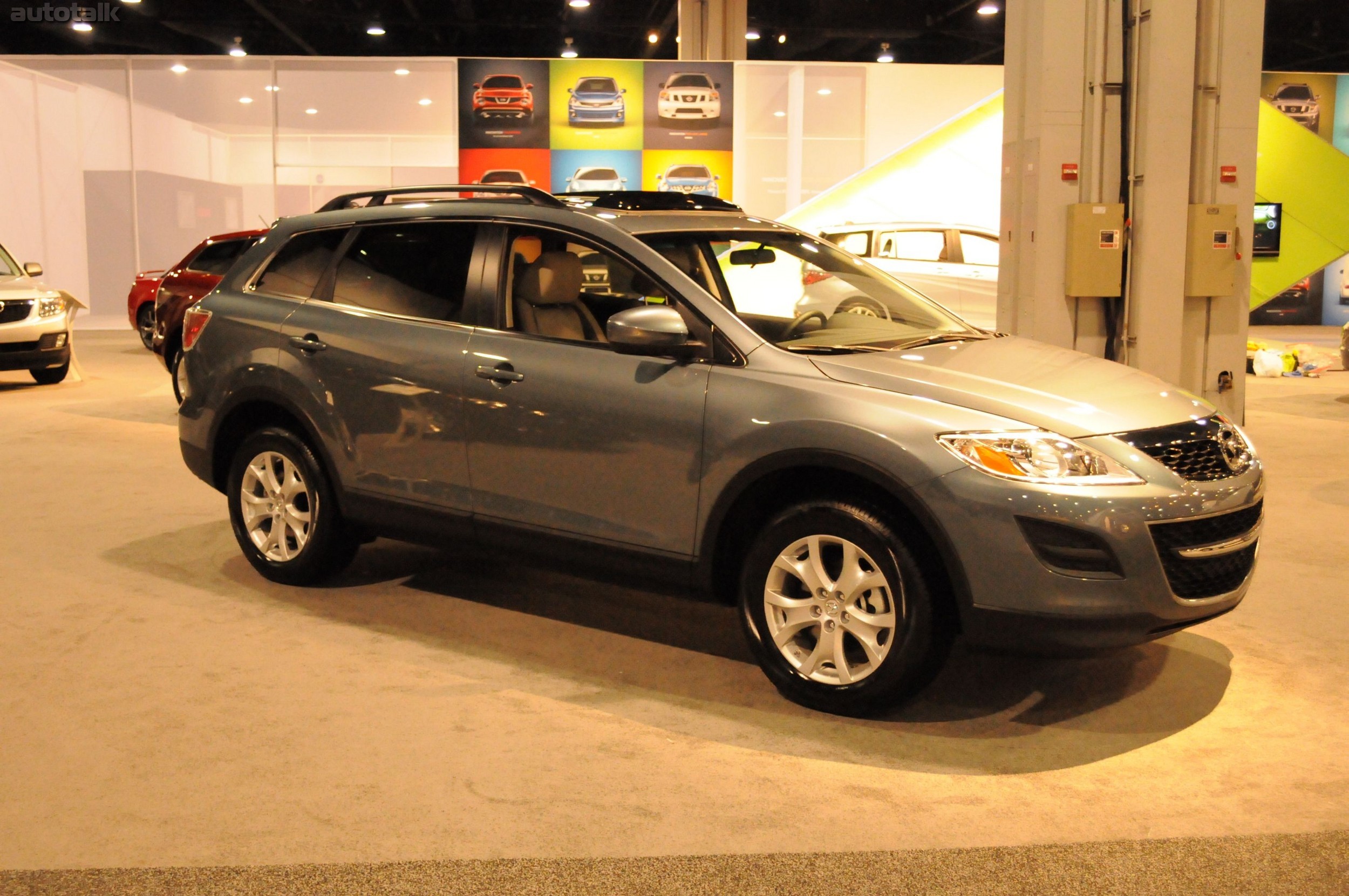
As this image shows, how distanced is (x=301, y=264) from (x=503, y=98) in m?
15.3

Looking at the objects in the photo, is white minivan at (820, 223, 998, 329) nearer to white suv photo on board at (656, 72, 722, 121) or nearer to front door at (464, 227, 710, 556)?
white suv photo on board at (656, 72, 722, 121)

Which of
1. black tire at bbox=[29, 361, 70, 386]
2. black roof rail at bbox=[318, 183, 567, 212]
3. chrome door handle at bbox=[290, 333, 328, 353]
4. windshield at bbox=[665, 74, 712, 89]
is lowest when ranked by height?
black tire at bbox=[29, 361, 70, 386]

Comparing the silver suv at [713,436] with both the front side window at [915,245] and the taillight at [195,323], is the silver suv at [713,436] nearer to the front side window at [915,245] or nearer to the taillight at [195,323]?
the taillight at [195,323]

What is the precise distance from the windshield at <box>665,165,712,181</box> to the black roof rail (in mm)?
14845

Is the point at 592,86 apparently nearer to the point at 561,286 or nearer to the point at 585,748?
the point at 561,286

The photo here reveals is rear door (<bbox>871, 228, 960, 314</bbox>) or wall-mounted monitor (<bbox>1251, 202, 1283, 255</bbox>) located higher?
wall-mounted monitor (<bbox>1251, 202, 1283, 255</bbox>)

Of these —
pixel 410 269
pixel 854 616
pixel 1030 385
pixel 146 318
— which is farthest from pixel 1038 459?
pixel 146 318

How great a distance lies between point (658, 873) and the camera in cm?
304

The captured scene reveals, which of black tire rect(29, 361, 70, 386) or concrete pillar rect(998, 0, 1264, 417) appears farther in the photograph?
black tire rect(29, 361, 70, 386)

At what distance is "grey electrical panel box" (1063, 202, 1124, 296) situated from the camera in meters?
9.19

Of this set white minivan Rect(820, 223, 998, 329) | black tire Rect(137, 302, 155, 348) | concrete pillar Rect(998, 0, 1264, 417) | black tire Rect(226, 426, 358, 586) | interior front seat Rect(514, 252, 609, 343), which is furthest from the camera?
black tire Rect(137, 302, 155, 348)

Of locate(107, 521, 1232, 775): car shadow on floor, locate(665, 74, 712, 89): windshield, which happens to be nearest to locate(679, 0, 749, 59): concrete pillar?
locate(665, 74, 712, 89): windshield

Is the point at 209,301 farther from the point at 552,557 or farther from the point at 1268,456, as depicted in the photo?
the point at 1268,456

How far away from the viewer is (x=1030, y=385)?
407 cm
